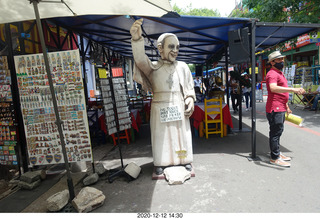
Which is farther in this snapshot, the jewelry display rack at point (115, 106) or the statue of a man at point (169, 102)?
the jewelry display rack at point (115, 106)

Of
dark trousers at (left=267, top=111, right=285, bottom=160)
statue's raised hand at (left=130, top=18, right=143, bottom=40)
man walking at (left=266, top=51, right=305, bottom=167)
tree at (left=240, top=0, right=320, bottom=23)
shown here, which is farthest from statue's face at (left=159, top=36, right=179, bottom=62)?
tree at (left=240, top=0, right=320, bottom=23)

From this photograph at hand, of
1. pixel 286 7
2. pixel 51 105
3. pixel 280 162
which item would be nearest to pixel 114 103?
pixel 51 105

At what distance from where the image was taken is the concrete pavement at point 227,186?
8.25ft

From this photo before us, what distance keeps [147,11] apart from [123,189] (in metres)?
2.44

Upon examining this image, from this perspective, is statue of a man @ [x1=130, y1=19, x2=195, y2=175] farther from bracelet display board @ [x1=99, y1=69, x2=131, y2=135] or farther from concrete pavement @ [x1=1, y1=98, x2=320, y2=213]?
bracelet display board @ [x1=99, y1=69, x2=131, y2=135]

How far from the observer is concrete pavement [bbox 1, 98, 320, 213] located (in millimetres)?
2516

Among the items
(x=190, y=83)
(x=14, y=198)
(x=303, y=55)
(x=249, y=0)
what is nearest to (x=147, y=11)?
(x=190, y=83)

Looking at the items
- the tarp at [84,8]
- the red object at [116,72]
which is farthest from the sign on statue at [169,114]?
the tarp at [84,8]

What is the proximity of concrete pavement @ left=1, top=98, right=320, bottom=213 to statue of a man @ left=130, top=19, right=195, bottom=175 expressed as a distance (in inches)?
17.3

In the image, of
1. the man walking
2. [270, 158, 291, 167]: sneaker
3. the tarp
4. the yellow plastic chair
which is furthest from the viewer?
the yellow plastic chair

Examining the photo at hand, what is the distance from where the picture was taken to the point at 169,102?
128 inches

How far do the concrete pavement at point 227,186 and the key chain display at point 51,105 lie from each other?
2.58 ft

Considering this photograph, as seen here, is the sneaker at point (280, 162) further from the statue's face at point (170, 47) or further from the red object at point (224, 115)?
the statue's face at point (170, 47)

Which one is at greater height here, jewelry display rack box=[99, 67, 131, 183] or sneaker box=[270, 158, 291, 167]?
jewelry display rack box=[99, 67, 131, 183]
